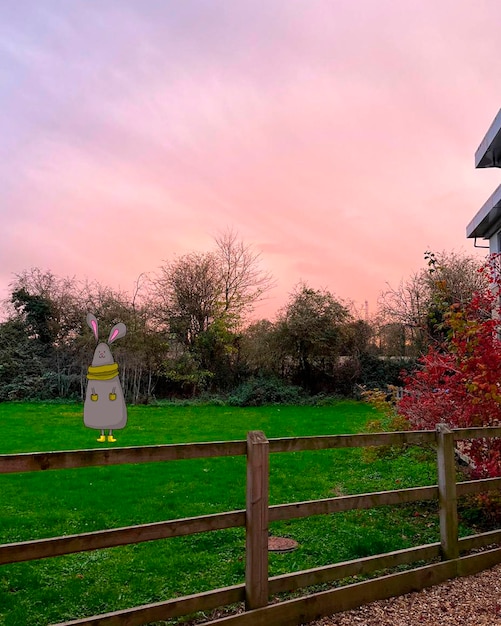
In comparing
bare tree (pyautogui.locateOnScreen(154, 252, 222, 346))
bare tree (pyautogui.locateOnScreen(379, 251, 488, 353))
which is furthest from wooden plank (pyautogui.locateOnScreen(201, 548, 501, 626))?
bare tree (pyautogui.locateOnScreen(154, 252, 222, 346))

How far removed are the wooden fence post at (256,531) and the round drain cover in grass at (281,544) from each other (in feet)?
5.53

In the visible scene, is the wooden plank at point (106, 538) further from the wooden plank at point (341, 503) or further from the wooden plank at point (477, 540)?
the wooden plank at point (477, 540)

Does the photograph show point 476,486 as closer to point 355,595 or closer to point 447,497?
point 447,497

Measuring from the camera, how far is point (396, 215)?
46.8 ft

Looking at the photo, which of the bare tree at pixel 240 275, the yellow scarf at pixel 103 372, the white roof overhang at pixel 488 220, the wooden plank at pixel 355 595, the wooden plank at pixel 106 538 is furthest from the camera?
the bare tree at pixel 240 275

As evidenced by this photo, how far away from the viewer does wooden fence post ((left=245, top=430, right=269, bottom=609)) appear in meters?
2.82

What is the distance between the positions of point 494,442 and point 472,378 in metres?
0.69

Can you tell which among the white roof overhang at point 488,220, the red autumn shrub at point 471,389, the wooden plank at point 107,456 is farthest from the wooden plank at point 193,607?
the white roof overhang at point 488,220

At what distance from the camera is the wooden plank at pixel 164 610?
2.42 meters

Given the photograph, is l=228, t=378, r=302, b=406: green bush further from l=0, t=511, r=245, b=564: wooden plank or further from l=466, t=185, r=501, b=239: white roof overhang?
l=0, t=511, r=245, b=564: wooden plank

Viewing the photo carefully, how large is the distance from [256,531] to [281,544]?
2.01 metres

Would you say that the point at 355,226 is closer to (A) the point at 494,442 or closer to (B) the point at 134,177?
(B) the point at 134,177

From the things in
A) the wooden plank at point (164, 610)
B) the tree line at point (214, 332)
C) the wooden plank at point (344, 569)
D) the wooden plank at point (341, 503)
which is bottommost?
the wooden plank at point (344, 569)

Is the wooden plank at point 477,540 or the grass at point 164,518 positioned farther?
the wooden plank at point 477,540
